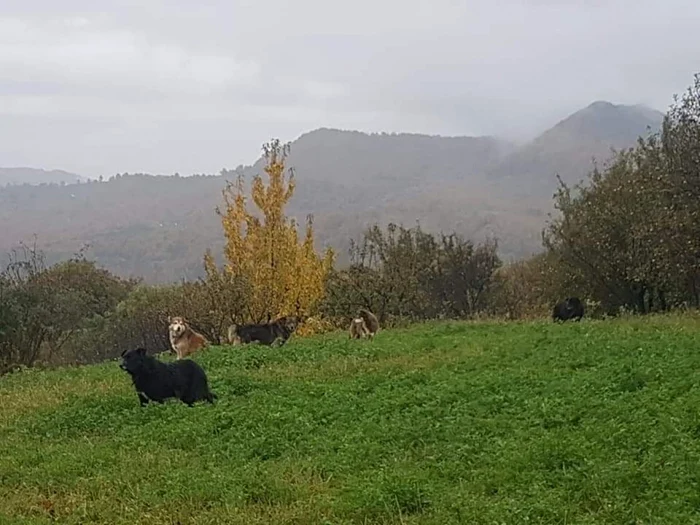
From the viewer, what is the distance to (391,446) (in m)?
9.20

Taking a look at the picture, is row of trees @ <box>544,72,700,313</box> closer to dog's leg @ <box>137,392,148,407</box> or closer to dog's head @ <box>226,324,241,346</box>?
dog's head @ <box>226,324,241,346</box>

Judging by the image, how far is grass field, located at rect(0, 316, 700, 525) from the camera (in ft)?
23.5

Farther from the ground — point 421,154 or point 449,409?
point 421,154

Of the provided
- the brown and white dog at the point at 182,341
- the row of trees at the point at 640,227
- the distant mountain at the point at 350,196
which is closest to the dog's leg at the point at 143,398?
the brown and white dog at the point at 182,341

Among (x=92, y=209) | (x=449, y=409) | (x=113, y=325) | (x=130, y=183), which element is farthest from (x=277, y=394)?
(x=130, y=183)

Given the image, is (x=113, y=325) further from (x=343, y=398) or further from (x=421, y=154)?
(x=421, y=154)

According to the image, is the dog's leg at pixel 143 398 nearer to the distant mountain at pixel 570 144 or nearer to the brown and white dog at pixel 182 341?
the brown and white dog at pixel 182 341

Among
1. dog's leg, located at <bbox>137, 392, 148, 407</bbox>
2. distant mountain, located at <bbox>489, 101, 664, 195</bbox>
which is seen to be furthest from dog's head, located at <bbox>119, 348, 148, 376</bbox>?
distant mountain, located at <bbox>489, 101, 664, 195</bbox>

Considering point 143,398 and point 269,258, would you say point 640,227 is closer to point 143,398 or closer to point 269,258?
point 269,258

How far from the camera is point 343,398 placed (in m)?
12.0

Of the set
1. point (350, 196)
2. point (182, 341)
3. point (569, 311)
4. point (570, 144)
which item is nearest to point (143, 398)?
point (182, 341)

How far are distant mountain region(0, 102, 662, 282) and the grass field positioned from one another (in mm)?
66924

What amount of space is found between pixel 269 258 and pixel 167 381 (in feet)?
48.5

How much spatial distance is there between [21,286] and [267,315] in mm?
7878
